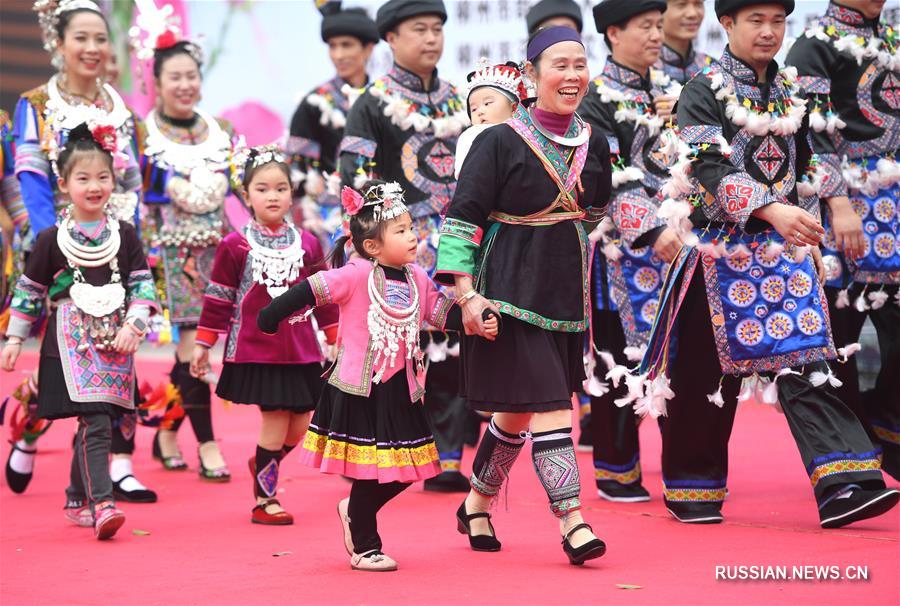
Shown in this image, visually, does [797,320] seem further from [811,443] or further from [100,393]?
[100,393]

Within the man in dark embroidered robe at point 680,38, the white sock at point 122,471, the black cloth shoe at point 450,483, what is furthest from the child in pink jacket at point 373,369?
the man in dark embroidered robe at point 680,38

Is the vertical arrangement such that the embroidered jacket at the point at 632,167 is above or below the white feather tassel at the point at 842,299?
above

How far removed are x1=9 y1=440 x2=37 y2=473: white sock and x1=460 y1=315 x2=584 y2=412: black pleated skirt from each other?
255cm

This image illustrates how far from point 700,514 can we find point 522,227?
4.45 ft

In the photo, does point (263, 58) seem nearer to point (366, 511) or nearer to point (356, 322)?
point (356, 322)

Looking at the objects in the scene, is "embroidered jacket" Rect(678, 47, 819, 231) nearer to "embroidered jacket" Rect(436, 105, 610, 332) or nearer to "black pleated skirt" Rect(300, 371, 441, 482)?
"embroidered jacket" Rect(436, 105, 610, 332)

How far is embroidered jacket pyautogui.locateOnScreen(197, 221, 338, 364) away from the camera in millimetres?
5262

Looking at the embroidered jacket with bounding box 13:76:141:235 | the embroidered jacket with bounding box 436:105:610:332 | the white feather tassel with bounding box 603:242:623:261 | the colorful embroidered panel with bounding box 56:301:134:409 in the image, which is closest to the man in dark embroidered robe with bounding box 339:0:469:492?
the white feather tassel with bounding box 603:242:623:261

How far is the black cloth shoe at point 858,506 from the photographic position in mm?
4344

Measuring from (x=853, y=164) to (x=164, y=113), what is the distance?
10.8 feet

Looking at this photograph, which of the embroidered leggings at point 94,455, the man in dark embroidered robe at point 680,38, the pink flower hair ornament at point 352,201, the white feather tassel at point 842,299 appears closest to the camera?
the pink flower hair ornament at point 352,201

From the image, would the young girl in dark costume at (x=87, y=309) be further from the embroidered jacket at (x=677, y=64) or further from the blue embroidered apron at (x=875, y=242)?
the blue embroidered apron at (x=875, y=242)

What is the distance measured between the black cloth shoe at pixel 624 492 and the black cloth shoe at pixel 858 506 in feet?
3.38

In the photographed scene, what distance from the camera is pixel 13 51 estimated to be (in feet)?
40.1
